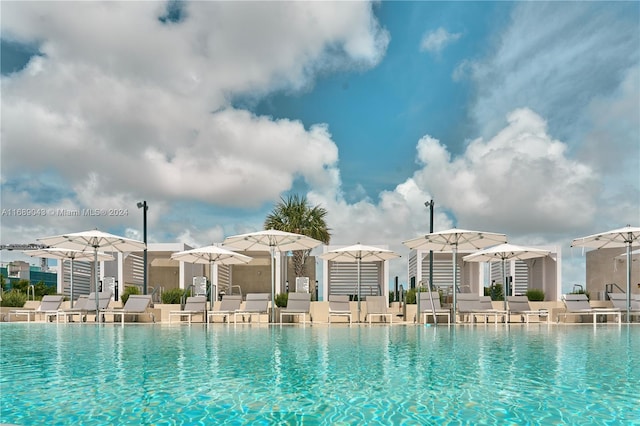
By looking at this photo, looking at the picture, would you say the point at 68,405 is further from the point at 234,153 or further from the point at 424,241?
the point at 234,153

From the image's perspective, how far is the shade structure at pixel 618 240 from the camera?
53.2 feet

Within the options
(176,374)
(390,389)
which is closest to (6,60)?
(176,374)

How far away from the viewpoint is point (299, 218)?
Result: 86.7ft

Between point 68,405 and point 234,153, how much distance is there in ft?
84.6

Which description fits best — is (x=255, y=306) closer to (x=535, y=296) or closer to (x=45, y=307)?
(x=45, y=307)

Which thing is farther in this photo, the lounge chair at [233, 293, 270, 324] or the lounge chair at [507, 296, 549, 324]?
the lounge chair at [507, 296, 549, 324]

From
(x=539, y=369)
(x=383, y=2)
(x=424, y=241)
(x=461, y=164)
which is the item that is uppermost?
(x=383, y=2)

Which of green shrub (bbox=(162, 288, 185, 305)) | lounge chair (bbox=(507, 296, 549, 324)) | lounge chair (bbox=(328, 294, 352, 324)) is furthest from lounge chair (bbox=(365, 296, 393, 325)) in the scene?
green shrub (bbox=(162, 288, 185, 305))

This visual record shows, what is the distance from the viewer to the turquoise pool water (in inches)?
179

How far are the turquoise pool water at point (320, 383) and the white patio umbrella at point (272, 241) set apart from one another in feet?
21.5

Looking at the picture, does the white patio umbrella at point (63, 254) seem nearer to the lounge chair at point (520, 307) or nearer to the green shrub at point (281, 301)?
the green shrub at point (281, 301)

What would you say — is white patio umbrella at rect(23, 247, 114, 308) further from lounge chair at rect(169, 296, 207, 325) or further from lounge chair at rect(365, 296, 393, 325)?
lounge chair at rect(365, 296, 393, 325)

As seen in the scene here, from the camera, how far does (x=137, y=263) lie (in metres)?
28.8

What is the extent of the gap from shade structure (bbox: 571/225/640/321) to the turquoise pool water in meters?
7.44
